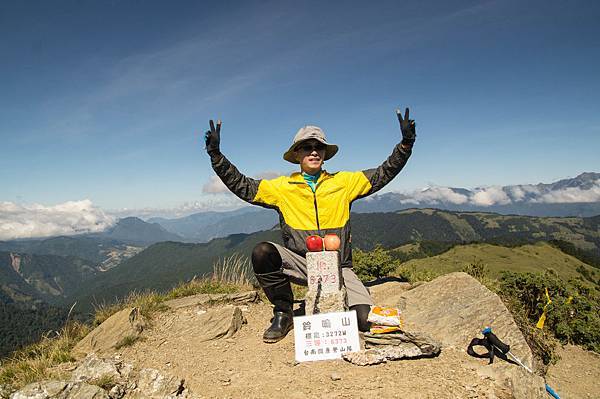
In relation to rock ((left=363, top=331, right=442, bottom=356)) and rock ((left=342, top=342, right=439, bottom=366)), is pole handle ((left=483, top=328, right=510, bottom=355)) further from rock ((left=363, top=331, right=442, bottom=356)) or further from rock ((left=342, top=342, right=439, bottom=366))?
rock ((left=342, top=342, right=439, bottom=366))

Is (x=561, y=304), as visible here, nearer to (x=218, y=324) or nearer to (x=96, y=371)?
(x=218, y=324)

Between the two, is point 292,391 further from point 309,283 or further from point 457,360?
point 457,360

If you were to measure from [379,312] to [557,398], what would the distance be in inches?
85.4

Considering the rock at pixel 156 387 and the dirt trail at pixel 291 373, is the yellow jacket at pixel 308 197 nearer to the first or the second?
the dirt trail at pixel 291 373

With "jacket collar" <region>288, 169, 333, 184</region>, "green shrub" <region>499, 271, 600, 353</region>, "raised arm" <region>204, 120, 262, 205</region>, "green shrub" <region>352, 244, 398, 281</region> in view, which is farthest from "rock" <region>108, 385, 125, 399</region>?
"green shrub" <region>352, 244, 398, 281</region>

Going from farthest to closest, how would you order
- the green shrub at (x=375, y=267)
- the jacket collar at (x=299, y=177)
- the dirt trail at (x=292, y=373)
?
the green shrub at (x=375, y=267) < the jacket collar at (x=299, y=177) < the dirt trail at (x=292, y=373)

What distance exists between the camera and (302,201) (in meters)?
5.48

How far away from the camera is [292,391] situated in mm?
3676

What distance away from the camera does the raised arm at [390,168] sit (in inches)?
210

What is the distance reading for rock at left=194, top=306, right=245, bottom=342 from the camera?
6059mm

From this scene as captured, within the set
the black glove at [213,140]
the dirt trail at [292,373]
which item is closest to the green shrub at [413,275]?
the dirt trail at [292,373]

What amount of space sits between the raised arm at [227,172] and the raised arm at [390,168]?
173 centimetres

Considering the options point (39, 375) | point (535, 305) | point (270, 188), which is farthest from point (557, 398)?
point (39, 375)

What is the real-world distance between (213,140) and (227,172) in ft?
1.77
